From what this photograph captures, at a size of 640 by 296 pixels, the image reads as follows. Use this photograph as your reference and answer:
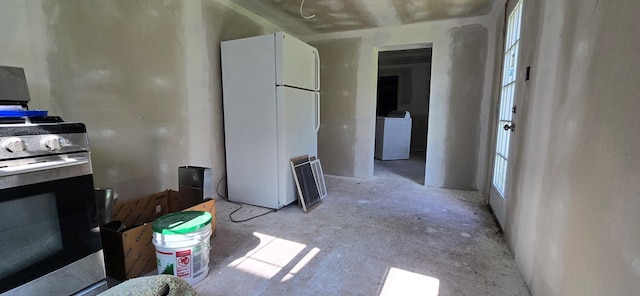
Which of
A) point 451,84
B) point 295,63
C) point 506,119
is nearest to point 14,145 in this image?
point 295,63

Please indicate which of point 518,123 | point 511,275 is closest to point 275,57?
point 518,123

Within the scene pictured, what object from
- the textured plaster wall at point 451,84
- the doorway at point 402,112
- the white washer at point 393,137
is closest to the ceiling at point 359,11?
the textured plaster wall at point 451,84

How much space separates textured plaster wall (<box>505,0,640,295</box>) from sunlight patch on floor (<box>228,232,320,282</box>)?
1419 millimetres

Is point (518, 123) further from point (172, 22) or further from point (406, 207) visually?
point (172, 22)

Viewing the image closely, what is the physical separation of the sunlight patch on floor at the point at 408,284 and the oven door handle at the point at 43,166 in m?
1.73

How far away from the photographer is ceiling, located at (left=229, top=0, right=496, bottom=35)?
3.06 m

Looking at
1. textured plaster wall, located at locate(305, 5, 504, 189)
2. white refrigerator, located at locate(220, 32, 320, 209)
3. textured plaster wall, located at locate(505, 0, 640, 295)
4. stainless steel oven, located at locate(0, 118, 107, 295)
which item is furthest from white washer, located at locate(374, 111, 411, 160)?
stainless steel oven, located at locate(0, 118, 107, 295)

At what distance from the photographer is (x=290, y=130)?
289 cm

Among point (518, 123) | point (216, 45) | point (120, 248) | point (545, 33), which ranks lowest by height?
point (120, 248)

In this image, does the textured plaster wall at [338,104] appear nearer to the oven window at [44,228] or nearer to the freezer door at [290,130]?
the freezer door at [290,130]

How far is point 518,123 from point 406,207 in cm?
142

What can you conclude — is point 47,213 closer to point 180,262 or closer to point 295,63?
point 180,262

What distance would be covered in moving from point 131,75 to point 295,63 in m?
1.51

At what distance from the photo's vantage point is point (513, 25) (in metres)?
2.57
